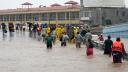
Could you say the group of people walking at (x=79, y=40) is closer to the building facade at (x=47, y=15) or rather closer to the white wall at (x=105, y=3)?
the white wall at (x=105, y=3)

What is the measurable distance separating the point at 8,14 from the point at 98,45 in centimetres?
7556

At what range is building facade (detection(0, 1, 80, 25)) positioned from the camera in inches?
3302

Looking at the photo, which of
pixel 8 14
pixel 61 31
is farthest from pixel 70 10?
pixel 61 31

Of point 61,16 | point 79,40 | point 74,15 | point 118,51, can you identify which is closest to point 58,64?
point 118,51

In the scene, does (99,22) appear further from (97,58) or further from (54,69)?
(54,69)

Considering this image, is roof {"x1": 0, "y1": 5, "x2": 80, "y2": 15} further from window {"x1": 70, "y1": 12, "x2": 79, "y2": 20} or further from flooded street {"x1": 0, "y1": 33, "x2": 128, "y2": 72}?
flooded street {"x1": 0, "y1": 33, "x2": 128, "y2": 72}

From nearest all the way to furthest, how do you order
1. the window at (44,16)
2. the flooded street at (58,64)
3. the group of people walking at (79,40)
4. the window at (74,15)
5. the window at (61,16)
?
the flooded street at (58,64) → the group of people walking at (79,40) → the window at (74,15) → the window at (61,16) → the window at (44,16)

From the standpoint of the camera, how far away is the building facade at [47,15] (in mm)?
83881

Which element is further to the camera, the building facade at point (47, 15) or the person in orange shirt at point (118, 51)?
the building facade at point (47, 15)

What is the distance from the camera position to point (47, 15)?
91.0 meters

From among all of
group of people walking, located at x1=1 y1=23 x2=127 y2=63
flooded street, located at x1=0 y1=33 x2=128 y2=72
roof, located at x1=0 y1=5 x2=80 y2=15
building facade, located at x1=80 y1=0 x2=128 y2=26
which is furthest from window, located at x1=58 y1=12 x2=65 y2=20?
flooded street, located at x1=0 y1=33 x2=128 y2=72

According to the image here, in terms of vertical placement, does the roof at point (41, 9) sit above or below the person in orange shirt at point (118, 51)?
below

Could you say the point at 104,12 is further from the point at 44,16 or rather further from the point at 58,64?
the point at 58,64

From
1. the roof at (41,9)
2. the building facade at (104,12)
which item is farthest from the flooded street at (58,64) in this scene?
the roof at (41,9)
